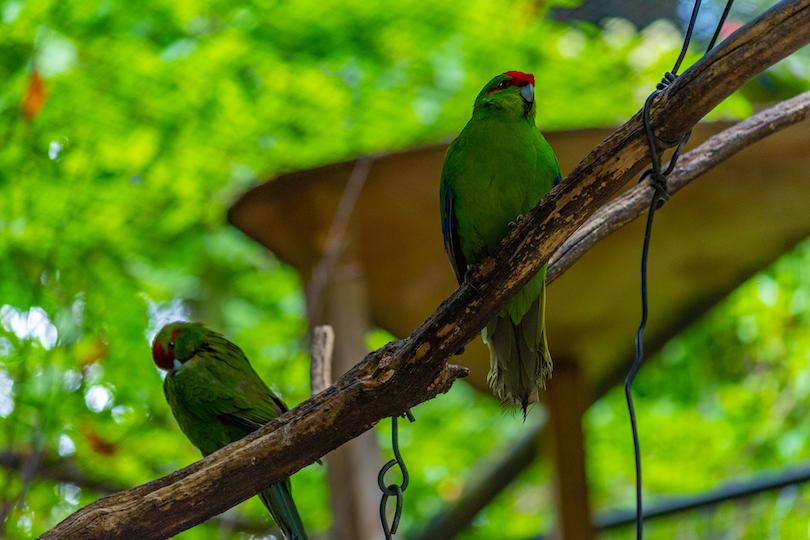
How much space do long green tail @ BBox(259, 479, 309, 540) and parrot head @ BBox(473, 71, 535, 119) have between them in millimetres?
1416

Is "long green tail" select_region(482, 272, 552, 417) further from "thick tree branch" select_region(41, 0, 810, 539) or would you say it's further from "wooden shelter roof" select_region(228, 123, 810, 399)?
"wooden shelter roof" select_region(228, 123, 810, 399)

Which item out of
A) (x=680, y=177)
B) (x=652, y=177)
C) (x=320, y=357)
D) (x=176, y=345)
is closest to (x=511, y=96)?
(x=680, y=177)

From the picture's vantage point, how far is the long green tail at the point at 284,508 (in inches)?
94.5

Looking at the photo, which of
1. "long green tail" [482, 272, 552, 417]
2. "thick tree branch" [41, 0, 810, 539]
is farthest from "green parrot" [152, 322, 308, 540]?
"long green tail" [482, 272, 552, 417]

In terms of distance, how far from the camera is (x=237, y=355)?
109 inches

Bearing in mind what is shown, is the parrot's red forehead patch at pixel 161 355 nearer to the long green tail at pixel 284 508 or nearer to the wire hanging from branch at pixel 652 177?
the long green tail at pixel 284 508

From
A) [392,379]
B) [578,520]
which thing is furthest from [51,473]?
[392,379]

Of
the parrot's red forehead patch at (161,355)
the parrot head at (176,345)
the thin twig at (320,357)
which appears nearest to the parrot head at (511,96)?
the thin twig at (320,357)

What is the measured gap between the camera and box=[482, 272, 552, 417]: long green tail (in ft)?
7.23

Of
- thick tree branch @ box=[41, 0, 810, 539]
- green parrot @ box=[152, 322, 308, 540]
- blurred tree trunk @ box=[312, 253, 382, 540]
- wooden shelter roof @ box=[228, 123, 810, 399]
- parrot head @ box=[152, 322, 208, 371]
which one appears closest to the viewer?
thick tree branch @ box=[41, 0, 810, 539]

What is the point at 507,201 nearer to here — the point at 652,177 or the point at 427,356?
the point at 652,177

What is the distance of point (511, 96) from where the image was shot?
2.29m

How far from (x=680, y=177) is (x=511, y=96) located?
1.98 feet

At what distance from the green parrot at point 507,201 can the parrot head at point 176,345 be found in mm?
1159
